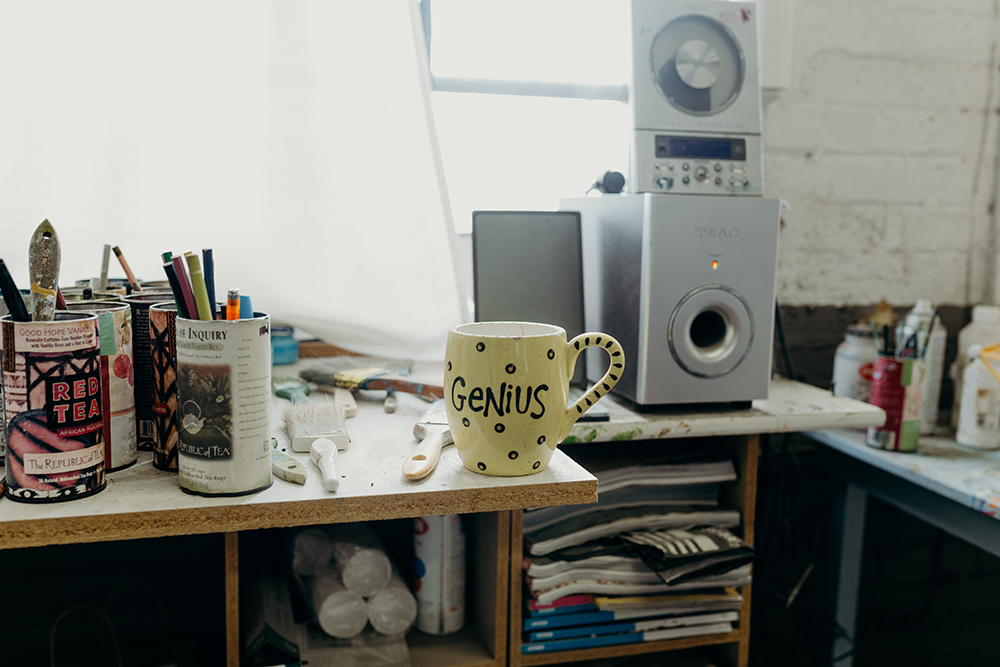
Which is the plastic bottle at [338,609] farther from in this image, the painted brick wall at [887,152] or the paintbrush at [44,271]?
the painted brick wall at [887,152]

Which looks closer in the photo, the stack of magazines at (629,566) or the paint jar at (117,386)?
the paint jar at (117,386)

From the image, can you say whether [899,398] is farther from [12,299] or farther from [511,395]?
[12,299]

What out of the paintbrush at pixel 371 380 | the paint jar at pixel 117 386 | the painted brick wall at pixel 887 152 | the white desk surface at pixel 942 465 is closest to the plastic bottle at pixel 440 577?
the paintbrush at pixel 371 380

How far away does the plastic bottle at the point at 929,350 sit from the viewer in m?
1.22

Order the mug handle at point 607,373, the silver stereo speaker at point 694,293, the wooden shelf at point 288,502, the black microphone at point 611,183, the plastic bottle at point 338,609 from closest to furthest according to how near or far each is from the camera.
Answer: the wooden shelf at point 288,502 < the mug handle at point 607,373 < the plastic bottle at point 338,609 < the silver stereo speaker at point 694,293 < the black microphone at point 611,183

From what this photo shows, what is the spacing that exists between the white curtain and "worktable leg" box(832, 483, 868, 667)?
765 millimetres

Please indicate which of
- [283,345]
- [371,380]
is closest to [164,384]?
[371,380]

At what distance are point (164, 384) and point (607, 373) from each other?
40 cm

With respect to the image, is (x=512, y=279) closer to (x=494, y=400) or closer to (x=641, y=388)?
(x=641, y=388)

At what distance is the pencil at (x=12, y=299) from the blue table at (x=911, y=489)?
108 cm

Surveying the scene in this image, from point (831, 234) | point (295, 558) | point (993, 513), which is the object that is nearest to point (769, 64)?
point (831, 234)

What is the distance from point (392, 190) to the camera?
44.9 inches

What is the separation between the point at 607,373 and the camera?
0.65 meters

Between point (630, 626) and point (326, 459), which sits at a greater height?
point (326, 459)
